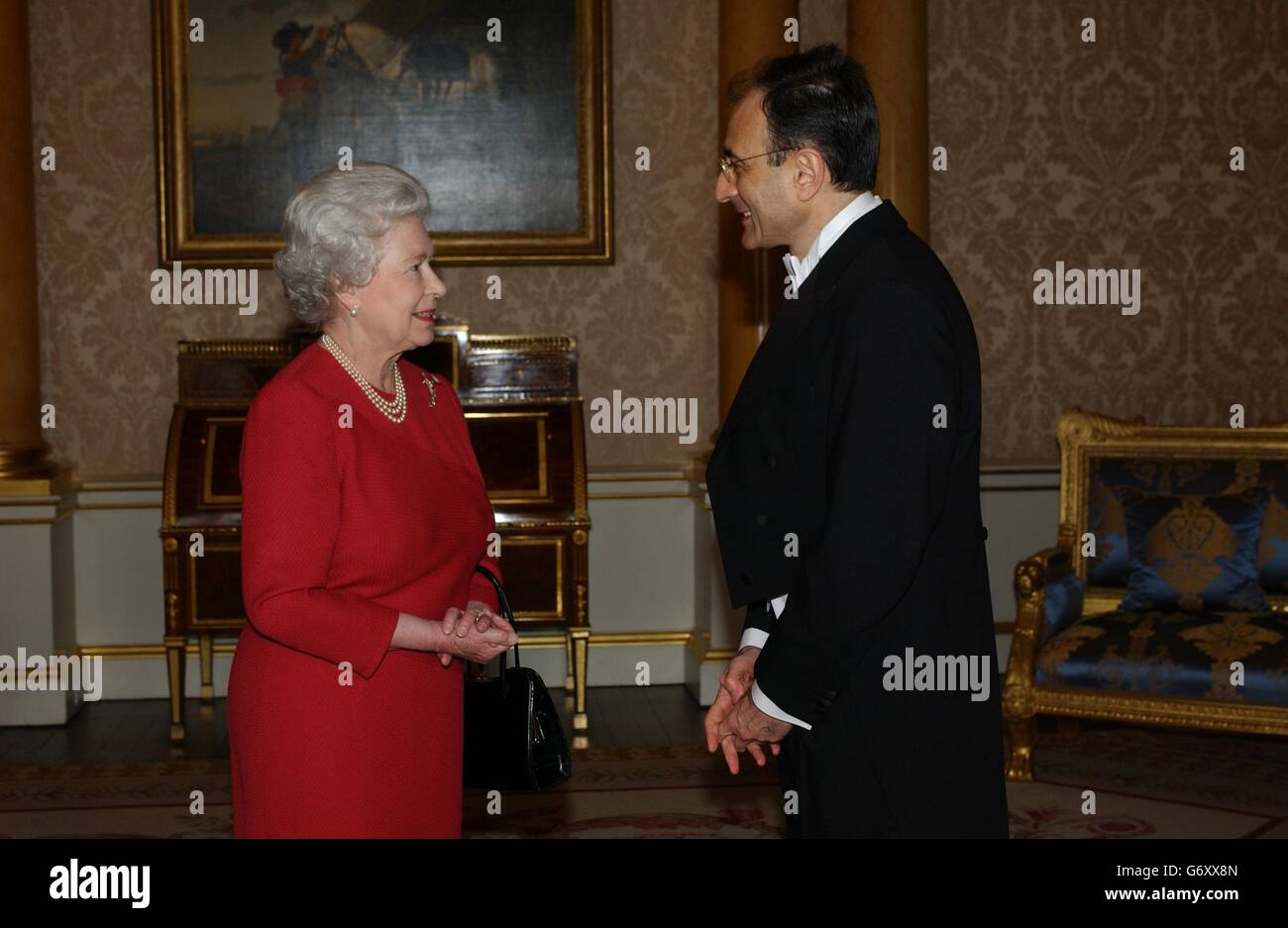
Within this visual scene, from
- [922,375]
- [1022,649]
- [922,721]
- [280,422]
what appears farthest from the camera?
[1022,649]

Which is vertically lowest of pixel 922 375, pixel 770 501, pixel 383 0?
pixel 770 501

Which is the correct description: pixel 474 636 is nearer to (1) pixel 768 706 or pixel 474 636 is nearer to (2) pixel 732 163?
(1) pixel 768 706

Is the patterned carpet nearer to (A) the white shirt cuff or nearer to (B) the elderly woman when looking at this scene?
(B) the elderly woman

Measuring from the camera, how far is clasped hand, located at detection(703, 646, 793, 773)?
2.14m

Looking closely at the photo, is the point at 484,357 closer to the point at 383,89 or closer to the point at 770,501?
the point at 383,89

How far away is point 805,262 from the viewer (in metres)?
2.29

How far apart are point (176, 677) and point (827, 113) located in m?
4.46

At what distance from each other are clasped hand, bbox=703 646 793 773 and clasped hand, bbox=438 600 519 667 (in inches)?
15.2

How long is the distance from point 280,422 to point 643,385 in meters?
4.49

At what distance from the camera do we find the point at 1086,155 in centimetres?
681

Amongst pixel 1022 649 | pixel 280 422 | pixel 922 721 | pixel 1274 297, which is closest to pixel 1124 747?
pixel 1022 649

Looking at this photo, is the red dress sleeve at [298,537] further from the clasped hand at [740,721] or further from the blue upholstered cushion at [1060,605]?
the blue upholstered cushion at [1060,605]

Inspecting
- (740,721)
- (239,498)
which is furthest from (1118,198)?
(740,721)
